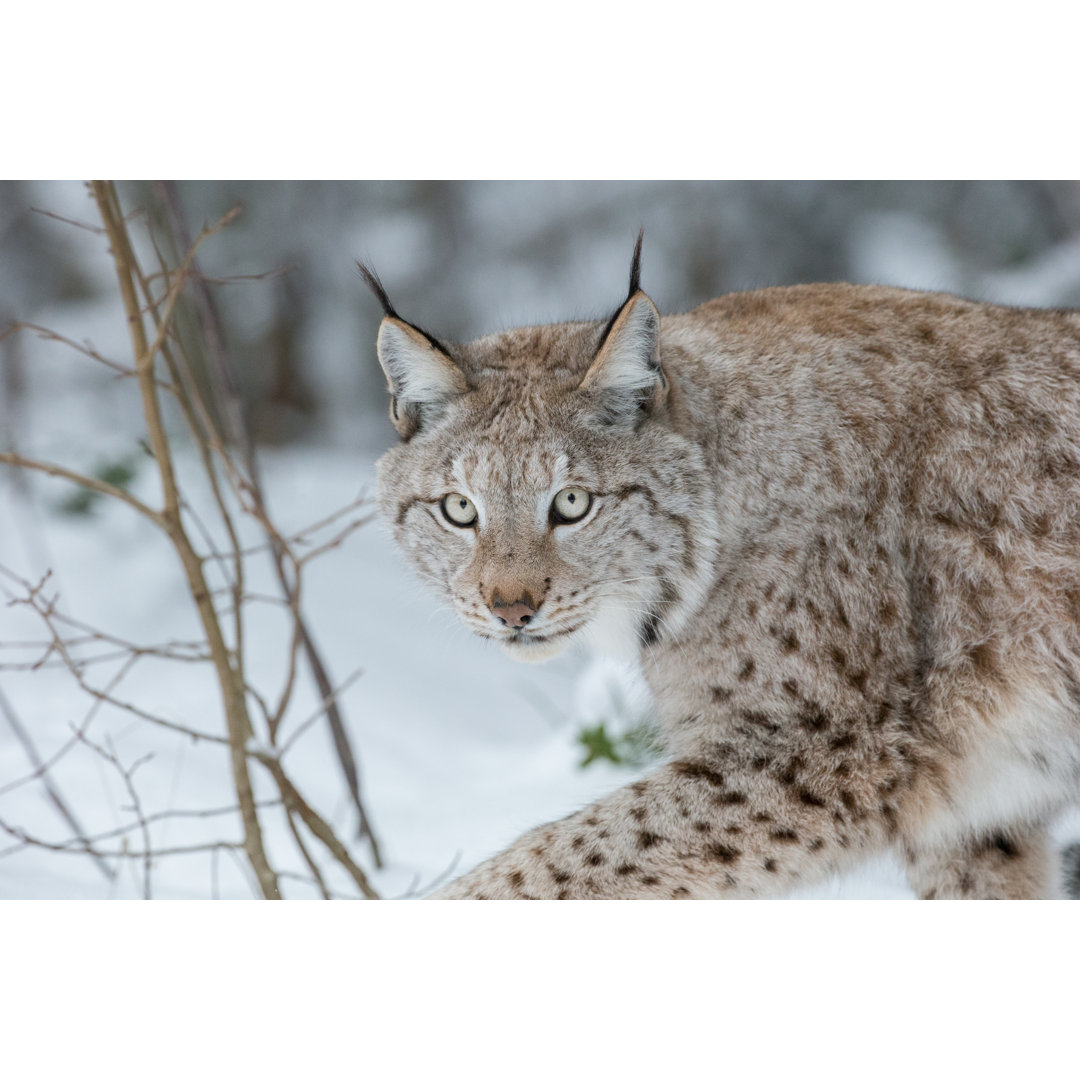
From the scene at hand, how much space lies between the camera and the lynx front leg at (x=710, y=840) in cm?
207

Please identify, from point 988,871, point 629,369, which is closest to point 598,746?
point 988,871

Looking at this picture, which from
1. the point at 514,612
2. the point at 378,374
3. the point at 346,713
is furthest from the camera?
the point at 378,374

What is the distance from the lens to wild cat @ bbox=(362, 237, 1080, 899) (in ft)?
6.82

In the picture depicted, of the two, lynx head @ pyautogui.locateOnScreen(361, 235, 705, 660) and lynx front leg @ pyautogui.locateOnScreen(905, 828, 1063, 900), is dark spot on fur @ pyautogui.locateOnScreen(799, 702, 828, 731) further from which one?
lynx front leg @ pyautogui.locateOnScreen(905, 828, 1063, 900)

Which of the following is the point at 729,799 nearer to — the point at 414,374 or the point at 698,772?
the point at 698,772

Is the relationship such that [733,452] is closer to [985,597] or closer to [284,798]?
→ [985,597]

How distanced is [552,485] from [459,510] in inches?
7.8

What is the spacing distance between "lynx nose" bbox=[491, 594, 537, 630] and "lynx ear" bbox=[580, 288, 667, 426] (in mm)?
386

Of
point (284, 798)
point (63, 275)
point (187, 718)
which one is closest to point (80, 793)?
point (187, 718)


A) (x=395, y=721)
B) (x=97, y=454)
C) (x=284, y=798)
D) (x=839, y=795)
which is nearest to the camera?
(x=839, y=795)

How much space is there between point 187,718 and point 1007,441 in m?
2.56

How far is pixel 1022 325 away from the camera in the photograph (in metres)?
2.34

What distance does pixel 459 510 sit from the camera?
7.13ft

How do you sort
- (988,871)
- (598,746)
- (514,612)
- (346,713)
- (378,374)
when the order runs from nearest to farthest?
(514,612)
(988,871)
(598,746)
(346,713)
(378,374)
